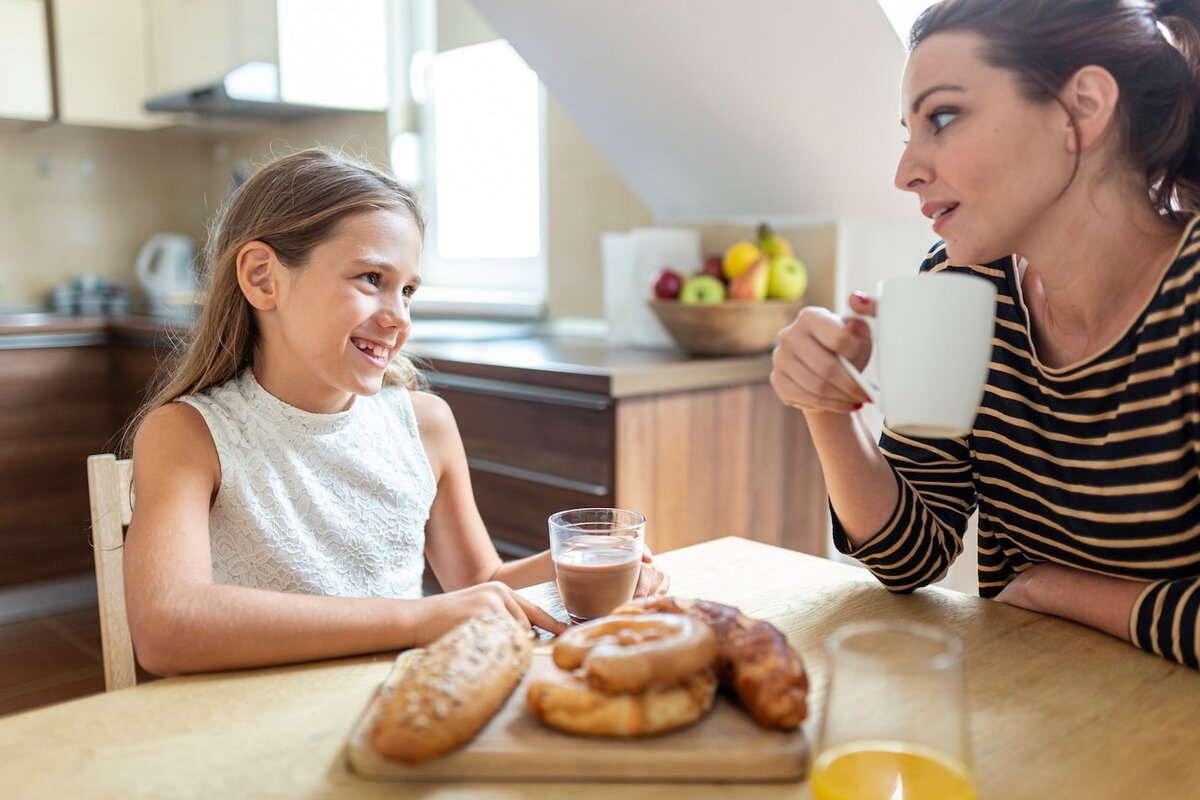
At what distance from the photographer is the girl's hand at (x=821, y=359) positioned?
0.81m

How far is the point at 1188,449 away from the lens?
93cm

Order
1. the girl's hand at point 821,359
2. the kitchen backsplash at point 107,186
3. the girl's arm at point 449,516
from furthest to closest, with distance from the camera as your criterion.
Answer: the kitchen backsplash at point 107,186
the girl's arm at point 449,516
the girl's hand at point 821,359

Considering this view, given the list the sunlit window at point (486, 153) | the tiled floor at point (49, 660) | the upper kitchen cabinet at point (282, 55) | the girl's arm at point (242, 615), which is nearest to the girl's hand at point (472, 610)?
the girl's arm at point (242, 615)

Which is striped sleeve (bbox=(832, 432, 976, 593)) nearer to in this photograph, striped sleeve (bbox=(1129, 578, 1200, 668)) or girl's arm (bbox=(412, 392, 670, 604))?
striped sleeve (bbox=(1129, 578, 1200, 668))

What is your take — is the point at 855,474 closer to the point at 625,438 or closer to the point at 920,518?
the point at 920,518

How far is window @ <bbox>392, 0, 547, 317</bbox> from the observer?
323cm

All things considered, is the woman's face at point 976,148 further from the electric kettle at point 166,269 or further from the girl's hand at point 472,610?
the electric kettle at point 166,269

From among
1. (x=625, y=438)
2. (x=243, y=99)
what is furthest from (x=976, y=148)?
(x=243, y=99)

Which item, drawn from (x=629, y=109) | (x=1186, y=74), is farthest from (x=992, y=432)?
(x=629, y=109)

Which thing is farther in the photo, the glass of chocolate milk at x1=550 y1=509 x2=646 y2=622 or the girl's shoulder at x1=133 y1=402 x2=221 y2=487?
the girl's shoulder at x1=133 y1=402 x2=221 y2=487

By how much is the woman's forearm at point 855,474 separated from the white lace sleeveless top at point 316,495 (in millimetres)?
510

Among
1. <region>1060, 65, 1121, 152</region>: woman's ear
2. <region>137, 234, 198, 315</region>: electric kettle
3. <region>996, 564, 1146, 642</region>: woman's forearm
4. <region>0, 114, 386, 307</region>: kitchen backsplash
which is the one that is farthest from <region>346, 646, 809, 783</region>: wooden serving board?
<region>137, 234, 198, 315</region>: electric kettle

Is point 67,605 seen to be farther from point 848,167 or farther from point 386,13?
point 848,167

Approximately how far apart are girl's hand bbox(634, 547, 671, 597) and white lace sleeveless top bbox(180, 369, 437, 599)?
0.37 metres
